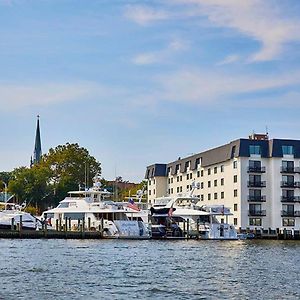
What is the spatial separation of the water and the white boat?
2498cm

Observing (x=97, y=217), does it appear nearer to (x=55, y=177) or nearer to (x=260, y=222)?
(x=260, y=222)

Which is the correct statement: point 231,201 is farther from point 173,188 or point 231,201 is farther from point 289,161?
point 173,188

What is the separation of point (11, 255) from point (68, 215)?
130ft

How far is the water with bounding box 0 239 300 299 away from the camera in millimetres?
32938

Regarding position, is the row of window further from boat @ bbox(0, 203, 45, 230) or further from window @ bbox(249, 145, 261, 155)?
boat @ bbox(0, 203, 45, 230)

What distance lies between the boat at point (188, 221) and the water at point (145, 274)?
2737 centimetres

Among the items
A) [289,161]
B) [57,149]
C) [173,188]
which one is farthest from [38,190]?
[289,161]

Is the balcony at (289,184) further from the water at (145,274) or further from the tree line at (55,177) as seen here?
the water at (145,274)

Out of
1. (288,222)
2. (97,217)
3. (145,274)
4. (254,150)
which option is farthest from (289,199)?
(145,274)

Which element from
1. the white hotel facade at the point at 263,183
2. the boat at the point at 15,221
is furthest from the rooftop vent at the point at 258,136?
the boat at the point at 15,221

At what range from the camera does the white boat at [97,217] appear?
87312 mm

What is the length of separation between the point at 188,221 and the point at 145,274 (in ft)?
165

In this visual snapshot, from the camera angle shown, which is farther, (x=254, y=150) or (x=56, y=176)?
(x=56, y=176)

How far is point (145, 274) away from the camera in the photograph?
41844 millimetres
